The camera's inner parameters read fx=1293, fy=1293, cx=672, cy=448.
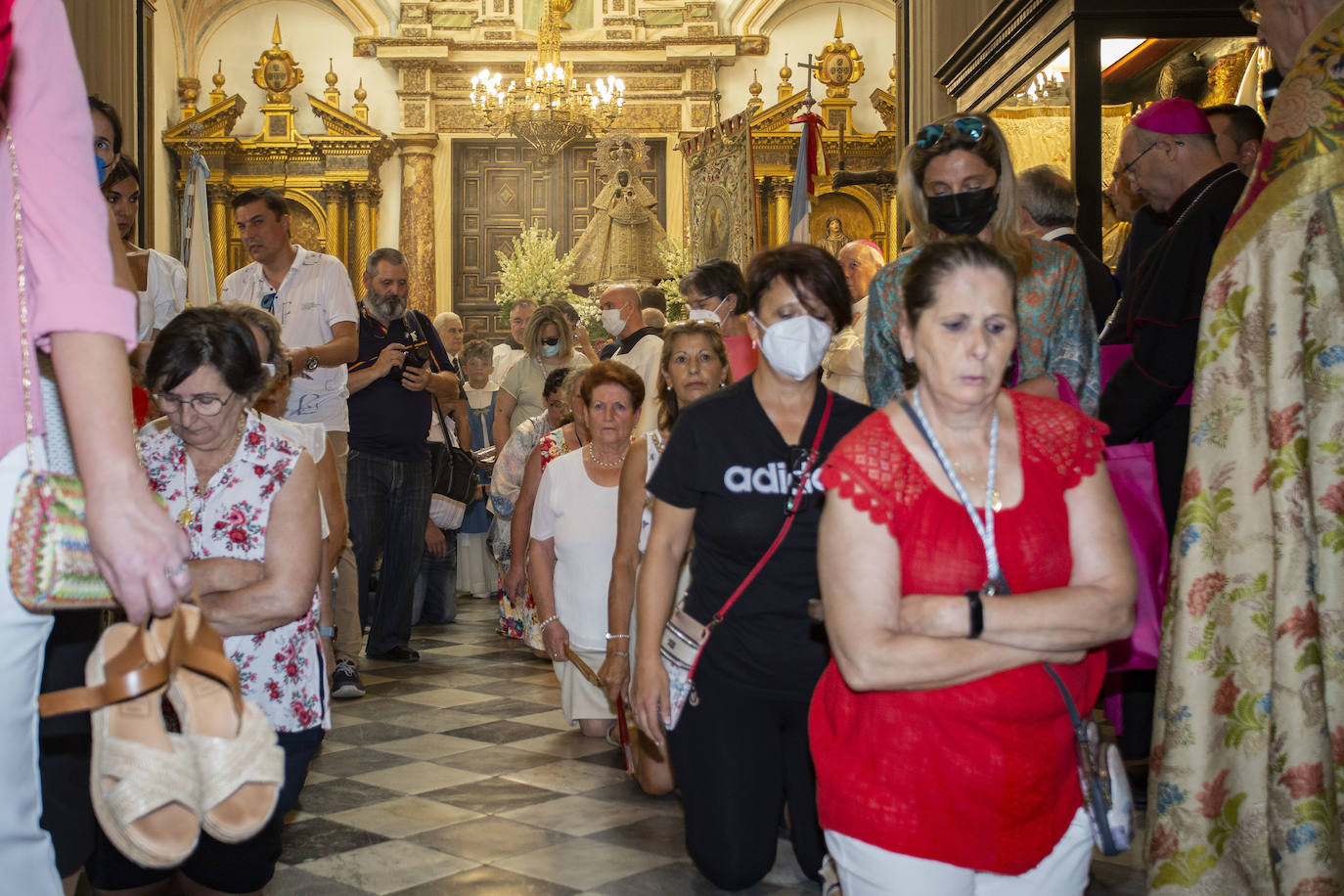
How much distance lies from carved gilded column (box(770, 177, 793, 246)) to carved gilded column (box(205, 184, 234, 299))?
24.0 feet

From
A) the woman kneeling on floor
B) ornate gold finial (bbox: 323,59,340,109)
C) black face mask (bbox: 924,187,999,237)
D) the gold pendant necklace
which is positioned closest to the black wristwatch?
black face mask (bbox: 924,187,999,237)

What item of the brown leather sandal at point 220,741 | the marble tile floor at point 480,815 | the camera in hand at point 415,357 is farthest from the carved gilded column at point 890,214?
the brown leather sandal at point 220,741

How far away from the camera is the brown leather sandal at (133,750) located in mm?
1562

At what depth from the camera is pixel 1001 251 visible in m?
3.08

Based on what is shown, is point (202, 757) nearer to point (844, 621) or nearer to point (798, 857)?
point (844, 621)

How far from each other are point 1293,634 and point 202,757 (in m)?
2.00

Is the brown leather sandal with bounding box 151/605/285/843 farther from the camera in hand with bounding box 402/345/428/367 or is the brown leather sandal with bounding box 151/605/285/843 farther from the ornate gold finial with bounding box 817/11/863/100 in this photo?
the ornate gold finial with bounding box 817/11/863/100

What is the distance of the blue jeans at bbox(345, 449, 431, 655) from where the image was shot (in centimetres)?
652

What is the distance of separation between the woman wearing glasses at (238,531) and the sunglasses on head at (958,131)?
67.4 inches

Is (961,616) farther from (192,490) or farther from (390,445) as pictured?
(390,445)

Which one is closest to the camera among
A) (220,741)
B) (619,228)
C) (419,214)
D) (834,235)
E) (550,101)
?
(220,741)

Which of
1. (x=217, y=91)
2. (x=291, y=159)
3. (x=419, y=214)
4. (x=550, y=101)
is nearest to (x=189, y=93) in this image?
(x=217, y=91)

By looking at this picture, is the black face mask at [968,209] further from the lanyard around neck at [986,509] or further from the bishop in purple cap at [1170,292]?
the lanyard around neck at [986,509]

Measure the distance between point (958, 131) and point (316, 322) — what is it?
11.8 feet
